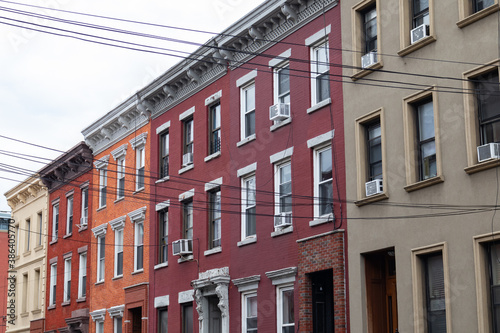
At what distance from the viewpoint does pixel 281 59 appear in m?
27.5

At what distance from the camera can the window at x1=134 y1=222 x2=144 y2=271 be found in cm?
3534

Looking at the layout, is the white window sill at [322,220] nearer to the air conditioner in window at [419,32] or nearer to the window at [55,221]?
the air conditioner in window at [419,32]

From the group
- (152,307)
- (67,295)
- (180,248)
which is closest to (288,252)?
(180,248)

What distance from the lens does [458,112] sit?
20172mm

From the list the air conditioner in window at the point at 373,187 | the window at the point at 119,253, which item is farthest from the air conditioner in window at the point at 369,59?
the window at the point at 119,253

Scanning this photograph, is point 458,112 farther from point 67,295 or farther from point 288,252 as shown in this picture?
point 67,295

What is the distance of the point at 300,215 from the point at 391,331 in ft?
14.8

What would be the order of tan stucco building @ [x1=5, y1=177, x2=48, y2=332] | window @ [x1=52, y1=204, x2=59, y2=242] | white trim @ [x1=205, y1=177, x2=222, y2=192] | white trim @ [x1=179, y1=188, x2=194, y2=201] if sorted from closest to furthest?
white trim @ [x1=205, y1=177, x2=222, y2=192] → white trim @ [x1=179, y1=188, x2=194, y2=201] → window @ [x1=52, y1=204, x2=59, y2=242] → tan stucco building @ [x1=5, y1=177, x2=48, y2=332]

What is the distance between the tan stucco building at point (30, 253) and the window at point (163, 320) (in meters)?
13.0

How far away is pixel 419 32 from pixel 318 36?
467 cm

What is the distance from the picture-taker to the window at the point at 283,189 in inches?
1041

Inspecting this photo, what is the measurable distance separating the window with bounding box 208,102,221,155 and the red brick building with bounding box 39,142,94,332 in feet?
36.7

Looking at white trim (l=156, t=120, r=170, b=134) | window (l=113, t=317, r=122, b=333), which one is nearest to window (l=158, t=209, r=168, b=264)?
white trim (l=156, t=120, r=170, b=134)

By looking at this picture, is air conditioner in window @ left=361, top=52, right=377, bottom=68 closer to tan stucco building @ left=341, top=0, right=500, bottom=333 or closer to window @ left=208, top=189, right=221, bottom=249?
tan stucco building @ left=341, top=0, right=500, bottom=333
